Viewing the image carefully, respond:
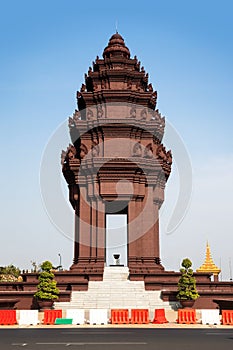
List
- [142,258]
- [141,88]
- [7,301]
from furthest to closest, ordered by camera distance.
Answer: [141,88]
[142,258]
[7,301]

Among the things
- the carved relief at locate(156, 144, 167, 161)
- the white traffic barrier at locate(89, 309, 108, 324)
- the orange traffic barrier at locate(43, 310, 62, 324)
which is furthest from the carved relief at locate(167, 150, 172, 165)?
the orange traffic barrier at locate(43, 310, 62, 324)

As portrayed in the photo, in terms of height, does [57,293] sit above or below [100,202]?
below

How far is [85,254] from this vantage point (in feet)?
126

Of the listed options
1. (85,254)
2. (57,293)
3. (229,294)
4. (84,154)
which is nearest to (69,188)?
(84,154)

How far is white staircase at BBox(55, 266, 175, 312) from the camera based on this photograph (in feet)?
105

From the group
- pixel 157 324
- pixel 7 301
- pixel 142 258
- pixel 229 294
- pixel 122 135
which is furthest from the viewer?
pixel 122 135

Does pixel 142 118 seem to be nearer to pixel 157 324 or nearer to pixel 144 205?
pixel 144 205

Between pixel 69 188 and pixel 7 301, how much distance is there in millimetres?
15044

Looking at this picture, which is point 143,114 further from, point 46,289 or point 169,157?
point 46,289

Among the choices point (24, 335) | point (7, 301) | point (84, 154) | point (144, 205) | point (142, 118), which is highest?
point (142, 118)

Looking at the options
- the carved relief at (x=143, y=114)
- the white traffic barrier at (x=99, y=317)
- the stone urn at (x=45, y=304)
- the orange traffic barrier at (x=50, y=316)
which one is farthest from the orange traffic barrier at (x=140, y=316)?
the carved relief at (x=143, y=114)

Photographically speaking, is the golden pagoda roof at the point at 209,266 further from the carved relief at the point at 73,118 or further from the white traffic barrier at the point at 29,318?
the white traffic barrier at the point at 29,318

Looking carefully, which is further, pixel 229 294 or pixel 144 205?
pixel 144 205

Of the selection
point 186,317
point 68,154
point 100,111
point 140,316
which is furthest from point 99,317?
point 100,111
